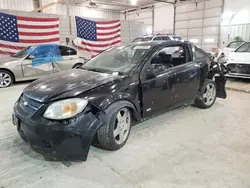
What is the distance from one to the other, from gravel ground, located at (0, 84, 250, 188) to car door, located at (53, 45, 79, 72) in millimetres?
3846

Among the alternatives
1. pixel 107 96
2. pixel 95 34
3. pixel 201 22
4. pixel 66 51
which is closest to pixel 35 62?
pixel 66 51

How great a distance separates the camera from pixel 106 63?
312cm

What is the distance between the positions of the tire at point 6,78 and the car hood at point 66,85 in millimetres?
4335

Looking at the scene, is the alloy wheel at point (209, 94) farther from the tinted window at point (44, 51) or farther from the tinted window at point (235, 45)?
the tinted window at point (235, 45)

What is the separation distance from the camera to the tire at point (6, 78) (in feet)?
20.0

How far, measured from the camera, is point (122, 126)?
8.46ft

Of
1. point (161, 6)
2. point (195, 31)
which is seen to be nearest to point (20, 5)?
point (161, 6)

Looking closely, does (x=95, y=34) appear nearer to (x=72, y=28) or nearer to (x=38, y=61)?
(x=72, y=28)

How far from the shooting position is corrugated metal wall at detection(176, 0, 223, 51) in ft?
45.8

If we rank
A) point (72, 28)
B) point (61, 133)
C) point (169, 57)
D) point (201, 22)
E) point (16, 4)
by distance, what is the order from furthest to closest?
point (201, 22)
point (16, 4)
point (72, 28)
point (169, 57)
point (61, 133)

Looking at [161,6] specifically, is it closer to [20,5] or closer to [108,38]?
[108,38]

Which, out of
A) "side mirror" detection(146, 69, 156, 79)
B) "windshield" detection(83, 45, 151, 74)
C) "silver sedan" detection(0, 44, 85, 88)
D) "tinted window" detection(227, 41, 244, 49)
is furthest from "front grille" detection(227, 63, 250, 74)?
"silver sedan" detection(0, 44, 85, 88)

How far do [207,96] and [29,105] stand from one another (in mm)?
3238

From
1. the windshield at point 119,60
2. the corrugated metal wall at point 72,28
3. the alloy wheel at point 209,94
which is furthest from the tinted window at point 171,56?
the corrugated metal wall at point 72,28
